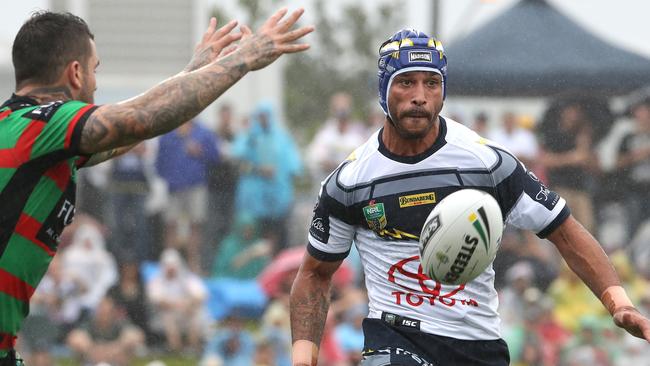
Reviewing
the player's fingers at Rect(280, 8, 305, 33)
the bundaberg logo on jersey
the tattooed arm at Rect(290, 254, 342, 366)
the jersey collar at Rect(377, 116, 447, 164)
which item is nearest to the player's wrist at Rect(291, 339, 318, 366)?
the tattooed arm at Rect(290, 254, 342, 366)

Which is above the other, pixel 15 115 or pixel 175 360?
pixel 15 115

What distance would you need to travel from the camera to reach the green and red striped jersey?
203 inches

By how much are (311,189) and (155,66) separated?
30.4ft

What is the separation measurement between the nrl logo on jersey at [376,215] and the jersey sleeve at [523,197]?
1.85ft

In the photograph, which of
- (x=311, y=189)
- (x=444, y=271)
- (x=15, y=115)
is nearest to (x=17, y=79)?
(x=15, y=115)

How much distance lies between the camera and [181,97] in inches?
206

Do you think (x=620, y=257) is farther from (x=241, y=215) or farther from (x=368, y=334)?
(x=368, y=334)

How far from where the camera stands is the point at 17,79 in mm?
5488

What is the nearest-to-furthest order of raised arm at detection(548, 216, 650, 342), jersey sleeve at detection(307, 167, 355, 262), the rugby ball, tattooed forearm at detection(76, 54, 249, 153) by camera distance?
tattooed forearm at detection(76, 54, 249, 153) → the rugby ball → raised arm at detection(548, 216, 650, 342) → jersey sleeve at detection(307, 167, 355, 262)

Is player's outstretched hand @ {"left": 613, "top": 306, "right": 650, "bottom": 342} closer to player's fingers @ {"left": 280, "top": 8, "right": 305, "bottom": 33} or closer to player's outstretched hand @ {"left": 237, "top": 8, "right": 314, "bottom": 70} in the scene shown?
player's outstretched hand @ {"left": 237, "top": 8, "right": 314, "bottom": 70}

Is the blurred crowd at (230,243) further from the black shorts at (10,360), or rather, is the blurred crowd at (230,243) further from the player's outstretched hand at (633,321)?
the black shorts at (10,360)

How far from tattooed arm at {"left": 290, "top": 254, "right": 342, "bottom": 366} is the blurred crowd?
5.74 metres

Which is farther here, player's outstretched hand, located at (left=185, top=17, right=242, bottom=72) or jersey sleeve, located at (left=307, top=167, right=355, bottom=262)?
jersey sleeve, located at (left=307, top=167, right=355, bottom=262)

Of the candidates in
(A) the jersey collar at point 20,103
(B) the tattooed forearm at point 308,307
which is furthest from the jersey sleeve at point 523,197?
(A) the jersey collar at point 20,103
